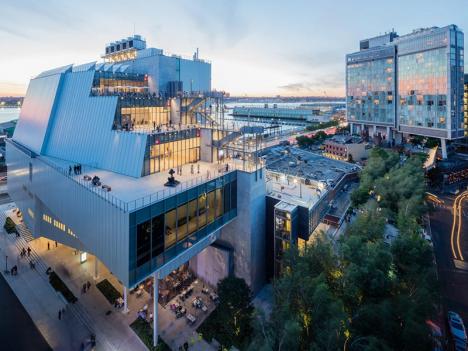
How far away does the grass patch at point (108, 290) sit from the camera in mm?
36844

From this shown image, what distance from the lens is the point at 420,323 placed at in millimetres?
24344

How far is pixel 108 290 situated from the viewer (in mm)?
38188

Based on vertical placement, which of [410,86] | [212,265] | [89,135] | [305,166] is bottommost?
[212,265]

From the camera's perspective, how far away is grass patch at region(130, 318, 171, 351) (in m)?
30.0

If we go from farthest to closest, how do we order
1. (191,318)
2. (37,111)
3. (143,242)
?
(37,111), (191,318), (143,242)

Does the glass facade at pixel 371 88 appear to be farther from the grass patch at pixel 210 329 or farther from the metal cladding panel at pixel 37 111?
the metal cladding panel at pixel 37 111

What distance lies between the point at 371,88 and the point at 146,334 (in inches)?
5079

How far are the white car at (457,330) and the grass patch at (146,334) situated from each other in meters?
30.0

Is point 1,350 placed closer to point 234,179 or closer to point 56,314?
point 56,314

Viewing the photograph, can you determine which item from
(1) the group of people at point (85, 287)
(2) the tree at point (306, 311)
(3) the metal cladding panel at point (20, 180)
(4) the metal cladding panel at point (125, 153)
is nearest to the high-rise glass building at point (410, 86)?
(2) the tree at point (306, 311)

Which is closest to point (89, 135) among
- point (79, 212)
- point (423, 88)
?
point (79, 212)

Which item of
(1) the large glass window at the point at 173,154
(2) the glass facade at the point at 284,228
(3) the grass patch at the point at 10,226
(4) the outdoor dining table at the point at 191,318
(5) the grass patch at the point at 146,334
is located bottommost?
(5) the grass patch at the point at 146,334

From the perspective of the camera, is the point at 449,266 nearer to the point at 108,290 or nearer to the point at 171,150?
the point at 171,150

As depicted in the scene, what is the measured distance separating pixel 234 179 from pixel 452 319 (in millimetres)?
29613
